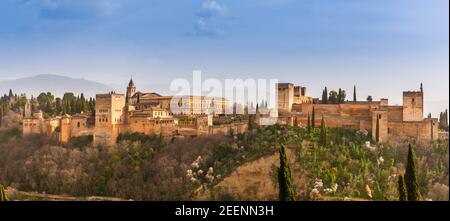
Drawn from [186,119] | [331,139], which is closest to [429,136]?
[331,139]

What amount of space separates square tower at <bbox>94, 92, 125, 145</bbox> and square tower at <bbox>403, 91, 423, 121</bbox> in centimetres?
739

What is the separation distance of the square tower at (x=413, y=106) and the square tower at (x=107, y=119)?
24.3 feet

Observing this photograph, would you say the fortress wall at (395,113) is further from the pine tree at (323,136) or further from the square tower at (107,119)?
the square tower at (107,119)

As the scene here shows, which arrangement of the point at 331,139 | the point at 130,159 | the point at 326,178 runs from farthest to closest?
the point at 130,159 → the point at 331,139 → the point at 326,178

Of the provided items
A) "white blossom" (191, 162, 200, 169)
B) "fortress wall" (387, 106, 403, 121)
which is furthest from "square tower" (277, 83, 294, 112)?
"white blossom" (191, 162, 200, 169)

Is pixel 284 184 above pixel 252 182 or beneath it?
above

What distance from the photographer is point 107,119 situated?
49.7 ft

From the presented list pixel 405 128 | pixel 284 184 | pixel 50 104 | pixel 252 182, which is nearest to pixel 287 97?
pixel 405 128

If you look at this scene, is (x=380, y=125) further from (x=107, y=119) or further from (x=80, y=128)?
(x=80, y=128)

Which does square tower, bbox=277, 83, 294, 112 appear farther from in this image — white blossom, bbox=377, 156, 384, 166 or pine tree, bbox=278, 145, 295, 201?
pine tree, bbox=278, 145, 295, 201

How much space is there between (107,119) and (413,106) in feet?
26.0
